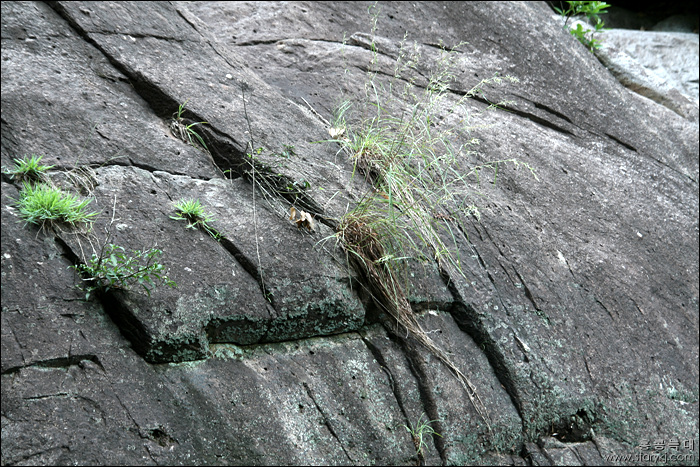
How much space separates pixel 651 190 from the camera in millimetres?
4195

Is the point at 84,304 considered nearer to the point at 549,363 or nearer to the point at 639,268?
the point at 549,363

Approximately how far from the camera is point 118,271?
2.04 metres

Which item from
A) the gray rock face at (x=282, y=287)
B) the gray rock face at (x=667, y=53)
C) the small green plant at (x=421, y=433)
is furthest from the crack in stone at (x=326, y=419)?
the gray rock face at (x=667, y=53)

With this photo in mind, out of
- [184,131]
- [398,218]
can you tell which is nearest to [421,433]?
[398,218]

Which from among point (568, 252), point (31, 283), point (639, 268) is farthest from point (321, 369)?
point (639, 268)

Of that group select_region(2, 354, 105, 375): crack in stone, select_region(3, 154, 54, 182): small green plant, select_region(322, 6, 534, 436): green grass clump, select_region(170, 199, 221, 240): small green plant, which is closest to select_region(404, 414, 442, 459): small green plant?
select_region(322, 6, 534, 436): green grass clump

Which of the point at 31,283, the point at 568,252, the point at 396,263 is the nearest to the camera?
the point at 31,283

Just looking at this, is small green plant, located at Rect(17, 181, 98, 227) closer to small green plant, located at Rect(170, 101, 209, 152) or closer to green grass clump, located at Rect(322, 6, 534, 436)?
small green plant, located at Rect(170, 101, 209, 152)

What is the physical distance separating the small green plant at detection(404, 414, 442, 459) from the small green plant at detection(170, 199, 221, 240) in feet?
3.90

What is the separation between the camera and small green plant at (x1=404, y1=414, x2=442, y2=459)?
2455 mm

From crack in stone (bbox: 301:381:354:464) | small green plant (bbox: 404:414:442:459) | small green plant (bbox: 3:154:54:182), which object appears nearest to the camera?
small green plant (bbox: 3:154:54:182)

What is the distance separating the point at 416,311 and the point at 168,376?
122 cm

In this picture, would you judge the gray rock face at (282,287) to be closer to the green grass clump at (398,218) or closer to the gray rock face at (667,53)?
the green grass clump at (398,218)

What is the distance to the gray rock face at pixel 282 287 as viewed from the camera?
198 centimetres
